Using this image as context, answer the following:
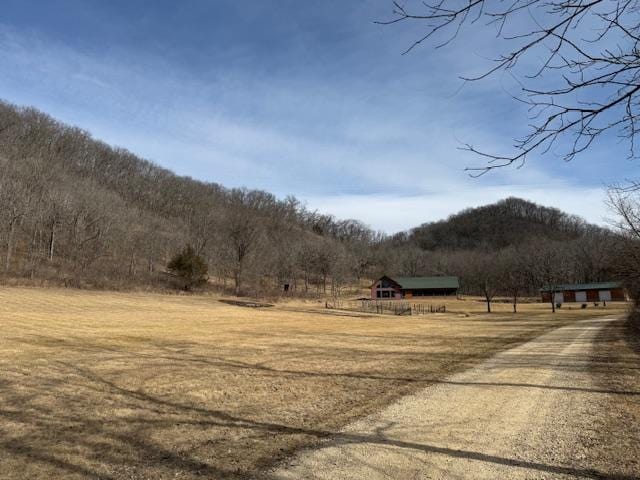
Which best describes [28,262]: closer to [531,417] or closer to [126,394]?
[126,394]

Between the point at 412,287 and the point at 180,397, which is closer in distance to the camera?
the point at 180,397

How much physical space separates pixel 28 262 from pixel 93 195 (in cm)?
3006

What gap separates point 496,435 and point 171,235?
98.4 m

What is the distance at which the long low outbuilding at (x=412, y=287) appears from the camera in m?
105

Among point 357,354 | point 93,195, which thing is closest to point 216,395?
point 357,354

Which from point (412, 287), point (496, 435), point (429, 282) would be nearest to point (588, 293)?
point (429, 282)

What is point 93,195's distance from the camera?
86.8 m

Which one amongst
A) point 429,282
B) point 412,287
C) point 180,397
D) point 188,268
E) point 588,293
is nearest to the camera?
point 180,397

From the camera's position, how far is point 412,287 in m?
108

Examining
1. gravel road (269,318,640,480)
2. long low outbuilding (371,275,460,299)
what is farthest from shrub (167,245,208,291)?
gravel road (269,318,640,480)

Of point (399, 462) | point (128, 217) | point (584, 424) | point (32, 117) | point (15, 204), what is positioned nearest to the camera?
point (399, 462)

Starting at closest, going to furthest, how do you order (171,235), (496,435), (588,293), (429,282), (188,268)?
(496,435)
(188,268)
(588,293)
(171,235)
(429,282)

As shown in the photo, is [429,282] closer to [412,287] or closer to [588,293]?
[412,287]

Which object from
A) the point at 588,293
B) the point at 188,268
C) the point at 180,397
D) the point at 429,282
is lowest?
the point at 180,397
